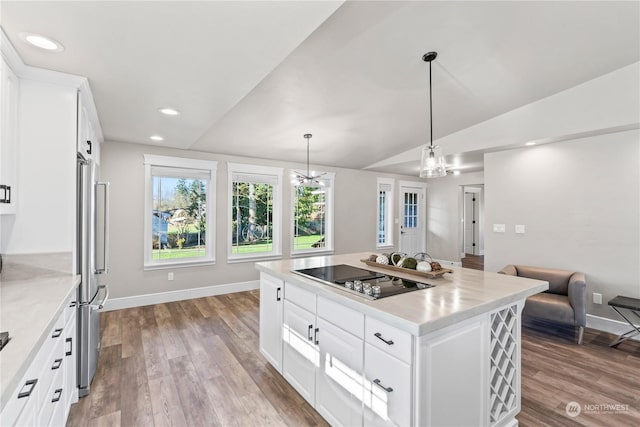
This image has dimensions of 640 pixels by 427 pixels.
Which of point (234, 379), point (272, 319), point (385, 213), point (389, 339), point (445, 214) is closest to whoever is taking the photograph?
point (389, 339)

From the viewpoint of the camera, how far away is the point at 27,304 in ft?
5.10

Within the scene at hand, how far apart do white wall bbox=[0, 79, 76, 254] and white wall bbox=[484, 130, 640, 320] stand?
16.6ft

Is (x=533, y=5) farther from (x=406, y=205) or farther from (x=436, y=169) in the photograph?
(x=406, y=205)

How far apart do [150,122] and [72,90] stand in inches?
44.7

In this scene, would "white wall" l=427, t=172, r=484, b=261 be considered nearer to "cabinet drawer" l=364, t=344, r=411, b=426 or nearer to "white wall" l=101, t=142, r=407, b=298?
"white wall" l=101, t=142, r=407, b=298

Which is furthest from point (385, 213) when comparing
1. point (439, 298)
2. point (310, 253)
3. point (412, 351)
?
point (412, 351)

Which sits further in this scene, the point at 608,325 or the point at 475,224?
the point at 475,224

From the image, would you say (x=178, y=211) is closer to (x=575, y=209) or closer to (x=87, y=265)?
(x=87, y=265)

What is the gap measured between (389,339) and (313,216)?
15.3 ft

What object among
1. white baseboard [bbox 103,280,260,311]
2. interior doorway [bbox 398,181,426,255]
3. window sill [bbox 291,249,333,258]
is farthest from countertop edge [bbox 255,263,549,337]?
interior doorway [bbox 398,181,426,255]

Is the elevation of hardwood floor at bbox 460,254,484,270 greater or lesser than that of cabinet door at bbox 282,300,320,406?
lesser

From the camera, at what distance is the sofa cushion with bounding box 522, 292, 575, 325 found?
3186mm

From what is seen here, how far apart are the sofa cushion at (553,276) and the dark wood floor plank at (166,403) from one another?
4.10 metres

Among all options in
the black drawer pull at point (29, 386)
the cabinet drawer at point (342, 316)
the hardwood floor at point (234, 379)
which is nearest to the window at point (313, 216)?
the hardwood floor at point (234, 379)
